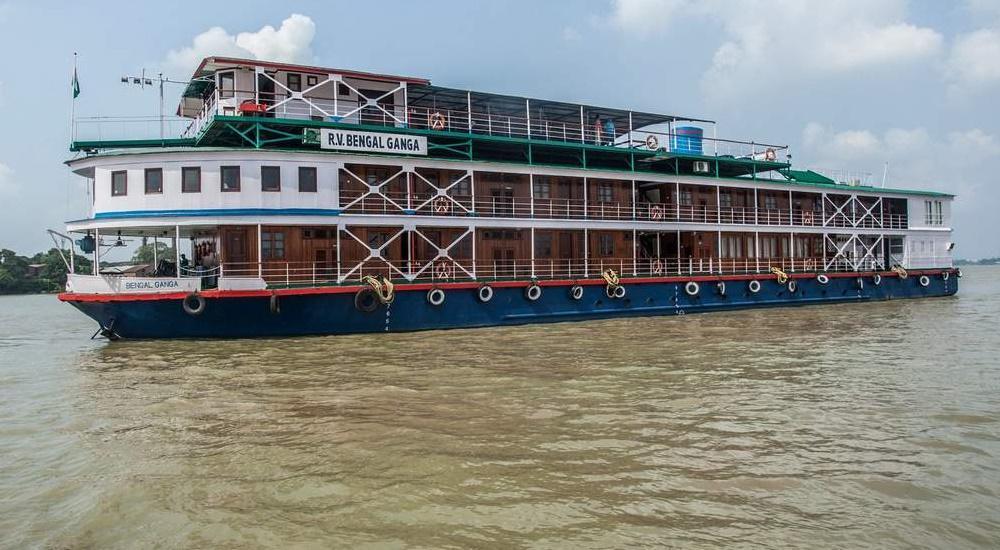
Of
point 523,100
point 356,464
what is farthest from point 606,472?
point 523,100

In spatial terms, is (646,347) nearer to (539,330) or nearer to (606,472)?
(539,330)

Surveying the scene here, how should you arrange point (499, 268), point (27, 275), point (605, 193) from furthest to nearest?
1. point (27, 275)
2. point (605, 193)
3. point (499, 268)

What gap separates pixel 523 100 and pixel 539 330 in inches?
379

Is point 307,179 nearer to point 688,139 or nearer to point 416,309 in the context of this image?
point 416,309

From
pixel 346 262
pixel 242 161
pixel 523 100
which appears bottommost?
pixel 346 262

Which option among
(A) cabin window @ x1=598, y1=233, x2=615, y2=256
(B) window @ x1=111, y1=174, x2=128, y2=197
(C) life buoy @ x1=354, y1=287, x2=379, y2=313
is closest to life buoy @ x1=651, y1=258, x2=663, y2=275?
(A) cabin window @ x1=598, y1=233, x2=615, y2=256

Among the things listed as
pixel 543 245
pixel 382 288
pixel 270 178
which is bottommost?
pixel 382 288

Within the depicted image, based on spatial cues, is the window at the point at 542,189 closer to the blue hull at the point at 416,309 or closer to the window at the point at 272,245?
the blue hull at the point at 416,309

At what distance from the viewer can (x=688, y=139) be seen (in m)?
27.0

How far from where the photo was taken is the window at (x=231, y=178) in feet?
56.4

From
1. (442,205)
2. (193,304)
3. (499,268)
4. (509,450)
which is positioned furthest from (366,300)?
(509,450)

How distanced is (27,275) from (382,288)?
243 feet

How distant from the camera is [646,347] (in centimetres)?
1436

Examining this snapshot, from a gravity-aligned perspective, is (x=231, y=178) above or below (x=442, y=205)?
above
